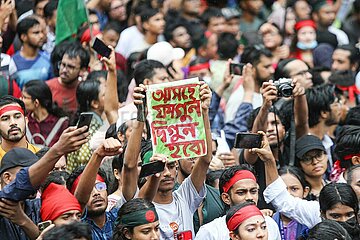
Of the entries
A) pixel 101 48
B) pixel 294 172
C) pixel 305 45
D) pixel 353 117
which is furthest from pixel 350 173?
pixel 305 45

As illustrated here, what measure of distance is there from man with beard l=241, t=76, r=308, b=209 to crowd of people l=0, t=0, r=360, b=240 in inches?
0.5

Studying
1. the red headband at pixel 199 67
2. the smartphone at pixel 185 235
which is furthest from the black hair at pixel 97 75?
the smartphone at pixel 185 235

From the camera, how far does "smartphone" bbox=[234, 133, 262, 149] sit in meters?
8.00

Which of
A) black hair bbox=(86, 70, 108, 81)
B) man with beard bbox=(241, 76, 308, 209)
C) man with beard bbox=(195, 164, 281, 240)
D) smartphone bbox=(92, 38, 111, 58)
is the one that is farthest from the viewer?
black hair bbox=(86, 70, 108, 81)

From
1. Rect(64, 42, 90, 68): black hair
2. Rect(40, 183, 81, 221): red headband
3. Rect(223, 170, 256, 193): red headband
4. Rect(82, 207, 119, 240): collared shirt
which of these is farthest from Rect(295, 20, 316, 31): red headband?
Rect(40, 183, 81, 221): red headband

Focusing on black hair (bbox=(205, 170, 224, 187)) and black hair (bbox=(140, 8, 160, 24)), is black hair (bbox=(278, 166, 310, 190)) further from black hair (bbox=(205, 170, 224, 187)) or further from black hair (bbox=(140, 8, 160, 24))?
black hair (bbox=(140, 8, 160, 24))

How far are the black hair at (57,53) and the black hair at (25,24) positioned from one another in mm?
510

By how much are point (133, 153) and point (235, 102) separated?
12.1 feet

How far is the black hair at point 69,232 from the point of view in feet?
19.7

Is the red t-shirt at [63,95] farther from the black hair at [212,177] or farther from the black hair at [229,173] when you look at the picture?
the black hair at [229,173]

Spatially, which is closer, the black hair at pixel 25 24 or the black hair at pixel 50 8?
the black hair at pixel 25 24

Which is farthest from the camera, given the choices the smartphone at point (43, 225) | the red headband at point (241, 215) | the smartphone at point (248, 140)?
the smartphone at point (248, 140)

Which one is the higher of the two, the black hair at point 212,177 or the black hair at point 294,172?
the black hair at point 294,172

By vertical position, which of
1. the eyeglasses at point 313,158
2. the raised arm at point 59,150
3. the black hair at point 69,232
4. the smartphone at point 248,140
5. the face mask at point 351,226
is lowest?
the eyeglasses at point 313,158
